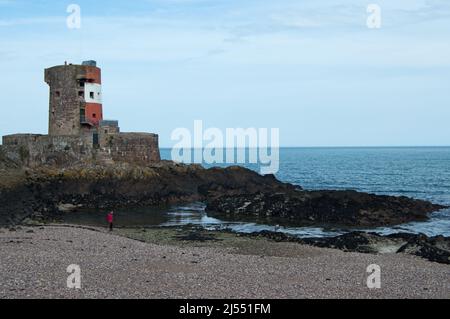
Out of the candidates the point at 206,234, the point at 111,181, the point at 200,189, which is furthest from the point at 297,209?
the point at 111,181

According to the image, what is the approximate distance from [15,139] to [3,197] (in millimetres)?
14424

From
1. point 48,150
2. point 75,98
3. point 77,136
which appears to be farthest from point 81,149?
point 75,98

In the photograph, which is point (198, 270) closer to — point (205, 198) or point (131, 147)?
point (205, 198)

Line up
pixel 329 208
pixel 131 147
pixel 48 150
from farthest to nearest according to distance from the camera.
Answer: pixel 48 150
pixel 131 147
pixel 329 208

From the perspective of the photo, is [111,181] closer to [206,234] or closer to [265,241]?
[206,234]

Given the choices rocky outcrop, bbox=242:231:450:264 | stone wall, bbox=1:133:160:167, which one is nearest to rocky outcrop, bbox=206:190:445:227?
rocky outcrop, bbox=242:231:450:264

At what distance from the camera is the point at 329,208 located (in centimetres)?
3353

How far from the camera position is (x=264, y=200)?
36.2 metres

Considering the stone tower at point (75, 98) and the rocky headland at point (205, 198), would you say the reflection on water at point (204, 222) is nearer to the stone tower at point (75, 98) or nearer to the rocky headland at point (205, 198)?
the rocky headland at point (205, 198)

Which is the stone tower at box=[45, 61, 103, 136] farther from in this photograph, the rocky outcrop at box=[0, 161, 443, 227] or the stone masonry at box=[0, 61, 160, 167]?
the rocky outcrop at box=[0, 161, 443, 227]

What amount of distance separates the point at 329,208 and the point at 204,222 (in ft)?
27.4

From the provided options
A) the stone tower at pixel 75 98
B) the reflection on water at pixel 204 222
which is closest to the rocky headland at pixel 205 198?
the reflection on water at pixel 204 222

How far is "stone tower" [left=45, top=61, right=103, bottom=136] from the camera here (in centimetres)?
4675

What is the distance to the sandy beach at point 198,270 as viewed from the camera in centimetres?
1388
